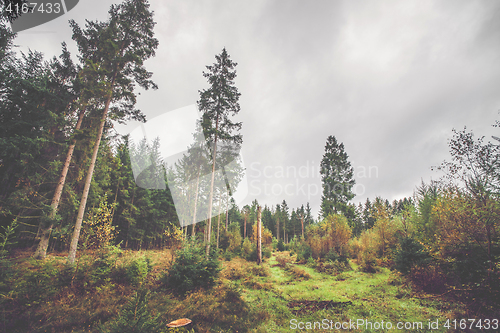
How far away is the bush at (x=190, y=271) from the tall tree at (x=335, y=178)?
1973 cm

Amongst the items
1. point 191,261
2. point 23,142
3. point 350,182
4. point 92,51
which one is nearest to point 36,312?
point 191,261

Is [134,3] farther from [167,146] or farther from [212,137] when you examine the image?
[167,146]

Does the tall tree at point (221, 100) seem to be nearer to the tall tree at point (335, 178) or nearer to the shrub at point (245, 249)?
the shrub at point (245, 249)

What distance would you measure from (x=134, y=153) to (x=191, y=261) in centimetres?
2923

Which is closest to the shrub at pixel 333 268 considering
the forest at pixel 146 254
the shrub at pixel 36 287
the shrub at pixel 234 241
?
the forest at pixel 146 254

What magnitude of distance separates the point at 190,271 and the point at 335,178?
2334cm

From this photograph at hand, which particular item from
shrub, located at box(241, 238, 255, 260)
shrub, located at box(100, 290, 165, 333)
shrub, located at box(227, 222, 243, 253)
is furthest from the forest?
shrub, located at box(227, 222, 243, 253)

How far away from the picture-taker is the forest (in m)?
5.41

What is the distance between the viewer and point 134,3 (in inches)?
448

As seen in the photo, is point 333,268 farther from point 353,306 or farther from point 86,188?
point 86,188

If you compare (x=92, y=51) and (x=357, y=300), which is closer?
(x=357, y=300)

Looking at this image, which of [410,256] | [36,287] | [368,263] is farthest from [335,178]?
[36,287]

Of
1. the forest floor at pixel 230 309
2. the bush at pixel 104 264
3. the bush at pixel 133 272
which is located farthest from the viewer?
the bush at pixel 133 272

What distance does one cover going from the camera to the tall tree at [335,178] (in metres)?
24.1
